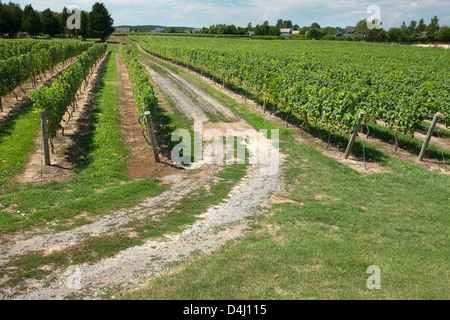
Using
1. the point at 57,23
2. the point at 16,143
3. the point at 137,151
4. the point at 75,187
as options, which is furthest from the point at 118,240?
the point at 57,23

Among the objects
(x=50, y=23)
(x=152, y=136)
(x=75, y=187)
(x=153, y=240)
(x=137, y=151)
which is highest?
(x=50, y=23)

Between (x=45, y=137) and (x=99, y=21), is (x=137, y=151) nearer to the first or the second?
(x=45, y=137)

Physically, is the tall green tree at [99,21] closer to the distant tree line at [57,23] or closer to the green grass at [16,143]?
the distant tree line at [57,23]

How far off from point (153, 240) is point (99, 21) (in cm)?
9877

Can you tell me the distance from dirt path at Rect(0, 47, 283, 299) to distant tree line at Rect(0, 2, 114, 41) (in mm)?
93694

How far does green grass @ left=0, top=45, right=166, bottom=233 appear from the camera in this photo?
26.4 ft

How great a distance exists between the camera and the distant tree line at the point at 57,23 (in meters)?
82.7

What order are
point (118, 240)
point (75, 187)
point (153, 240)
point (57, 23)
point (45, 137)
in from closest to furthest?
point (118, 240)
point (153, 240)
point (75, 187)
point (45, 137)
point (57, 23)

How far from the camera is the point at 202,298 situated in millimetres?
5188

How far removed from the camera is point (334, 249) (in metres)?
6.69

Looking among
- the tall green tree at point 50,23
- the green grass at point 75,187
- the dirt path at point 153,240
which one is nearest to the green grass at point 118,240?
the dirt path at point 153,240

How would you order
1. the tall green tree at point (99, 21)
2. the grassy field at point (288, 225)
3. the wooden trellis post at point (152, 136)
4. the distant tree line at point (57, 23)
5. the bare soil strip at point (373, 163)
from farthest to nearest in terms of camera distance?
1. the tall green tree at point (99, 21)
2. the distant tree line at point (57, 23)
3. the bare soil strip at point (373, 163)
4. the wooden trellis post at point (152, 136)
5. the grassy field at point (288, 225)

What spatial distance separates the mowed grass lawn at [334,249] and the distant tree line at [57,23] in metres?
96.6

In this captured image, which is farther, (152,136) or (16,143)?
(16,143)
